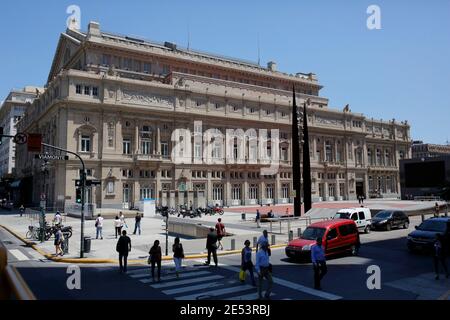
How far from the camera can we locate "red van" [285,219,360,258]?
1574 centimetres

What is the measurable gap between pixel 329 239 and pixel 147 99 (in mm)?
46482

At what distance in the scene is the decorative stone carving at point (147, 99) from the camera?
2173 inches

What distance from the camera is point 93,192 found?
166 ft

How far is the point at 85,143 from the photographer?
5153cm

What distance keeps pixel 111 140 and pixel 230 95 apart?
2443cm

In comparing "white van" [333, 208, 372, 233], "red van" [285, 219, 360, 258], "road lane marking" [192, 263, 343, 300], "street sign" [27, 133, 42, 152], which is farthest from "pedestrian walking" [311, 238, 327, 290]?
"white van" [333, 208, 372, 233]

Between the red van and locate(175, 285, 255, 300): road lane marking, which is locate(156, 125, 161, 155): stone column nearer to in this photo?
the red van

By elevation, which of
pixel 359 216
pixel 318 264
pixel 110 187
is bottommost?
pixel 318 264

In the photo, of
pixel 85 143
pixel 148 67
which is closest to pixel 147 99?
pixel 148 67

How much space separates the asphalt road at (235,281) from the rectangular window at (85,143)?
3535 centimetres

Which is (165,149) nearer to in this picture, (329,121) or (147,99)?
(147,99)

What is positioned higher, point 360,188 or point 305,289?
point 360,188
